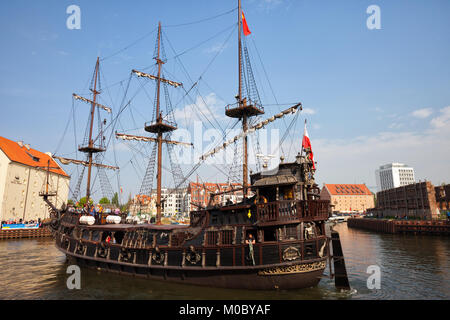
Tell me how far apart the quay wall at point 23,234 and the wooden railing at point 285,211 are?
39733mm

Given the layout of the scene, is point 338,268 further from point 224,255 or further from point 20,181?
point 20,181

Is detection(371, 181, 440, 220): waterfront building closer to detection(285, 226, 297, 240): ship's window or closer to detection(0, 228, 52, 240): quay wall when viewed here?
detection(285, 226, 297, 240): ship's window

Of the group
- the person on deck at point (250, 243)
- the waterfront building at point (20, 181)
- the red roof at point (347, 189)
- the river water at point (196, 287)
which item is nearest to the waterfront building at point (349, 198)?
the red roof at point (347, 189)

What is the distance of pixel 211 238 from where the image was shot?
42.8ft

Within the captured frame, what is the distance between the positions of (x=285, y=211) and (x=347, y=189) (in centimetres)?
10743

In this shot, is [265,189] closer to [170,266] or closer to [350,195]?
[170,266]

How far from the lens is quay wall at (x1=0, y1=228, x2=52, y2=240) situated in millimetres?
35947

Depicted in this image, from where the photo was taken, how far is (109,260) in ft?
51.9

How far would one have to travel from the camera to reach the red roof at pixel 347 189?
10644cm

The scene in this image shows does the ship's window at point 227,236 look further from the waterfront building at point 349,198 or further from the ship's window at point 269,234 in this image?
the waterfront building at point 349,198

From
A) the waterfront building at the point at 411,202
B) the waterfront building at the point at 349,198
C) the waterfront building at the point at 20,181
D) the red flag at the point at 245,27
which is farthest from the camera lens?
the waterfront building at the point at 349,198

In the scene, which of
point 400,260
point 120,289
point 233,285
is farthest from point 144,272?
point 400,260

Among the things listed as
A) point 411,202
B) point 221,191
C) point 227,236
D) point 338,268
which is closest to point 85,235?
point 227,236
